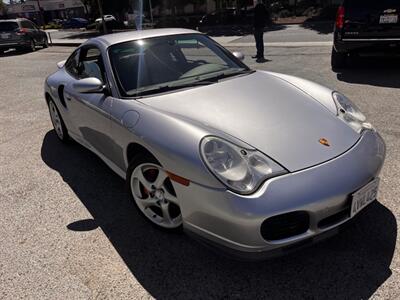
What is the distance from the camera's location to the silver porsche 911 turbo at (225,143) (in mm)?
2172

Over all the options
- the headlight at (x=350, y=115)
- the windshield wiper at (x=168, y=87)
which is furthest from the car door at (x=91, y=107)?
the headlight at (x=350, y=115)

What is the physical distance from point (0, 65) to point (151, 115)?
1315 cm

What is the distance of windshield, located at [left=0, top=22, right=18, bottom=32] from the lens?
658 inches

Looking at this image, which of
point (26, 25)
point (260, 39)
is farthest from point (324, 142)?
point (26, 25)

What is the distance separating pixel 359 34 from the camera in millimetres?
7160

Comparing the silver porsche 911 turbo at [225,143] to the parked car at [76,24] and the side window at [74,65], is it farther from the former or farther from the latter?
the parked car at [76,24]

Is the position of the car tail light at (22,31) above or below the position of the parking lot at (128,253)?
above

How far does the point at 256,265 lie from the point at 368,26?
20.2ft

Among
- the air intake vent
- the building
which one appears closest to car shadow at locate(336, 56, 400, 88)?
the air intake vent

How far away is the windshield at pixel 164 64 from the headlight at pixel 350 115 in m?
0.97

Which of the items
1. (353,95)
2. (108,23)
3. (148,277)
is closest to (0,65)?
(353,95)

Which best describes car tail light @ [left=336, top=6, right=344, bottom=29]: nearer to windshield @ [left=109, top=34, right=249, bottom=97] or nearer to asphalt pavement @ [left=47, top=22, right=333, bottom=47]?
windshield @ [left=109, top=34, right=249, bottom=97]

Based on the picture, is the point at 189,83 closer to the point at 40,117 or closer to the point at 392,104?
the point at 392,104

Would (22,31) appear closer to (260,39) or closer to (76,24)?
(260,39)
